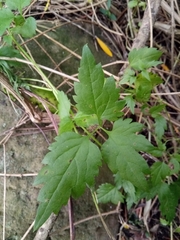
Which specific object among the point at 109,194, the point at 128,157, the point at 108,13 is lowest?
the point at 109,194

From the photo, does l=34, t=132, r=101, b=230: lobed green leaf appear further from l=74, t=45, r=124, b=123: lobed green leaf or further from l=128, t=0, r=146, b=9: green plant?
l=128, t=0, r=146, b=9: green plant

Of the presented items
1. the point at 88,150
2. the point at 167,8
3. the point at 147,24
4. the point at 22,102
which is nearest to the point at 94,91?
the point at 88,150

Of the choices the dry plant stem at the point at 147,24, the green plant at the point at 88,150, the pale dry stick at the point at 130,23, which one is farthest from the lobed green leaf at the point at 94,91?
the pale dry stick at the point at 130,23

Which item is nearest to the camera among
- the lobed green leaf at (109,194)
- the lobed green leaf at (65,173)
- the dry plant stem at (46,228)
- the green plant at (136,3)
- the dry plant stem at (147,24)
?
the lobed green leaf at (65,173)

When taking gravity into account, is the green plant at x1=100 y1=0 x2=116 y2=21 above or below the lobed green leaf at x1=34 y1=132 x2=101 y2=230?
above

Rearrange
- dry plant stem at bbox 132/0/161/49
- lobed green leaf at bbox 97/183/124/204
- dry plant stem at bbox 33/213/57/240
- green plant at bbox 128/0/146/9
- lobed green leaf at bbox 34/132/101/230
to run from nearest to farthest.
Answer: lobed green leaf at bbox 34/132/101/230
dry plant stem at bbox 33/213/57/240
lobed green leaf at bbox 97/183/124/204
dry plant stem at bbox 132/0/161/49
green plant at bbox 128/0/146/9

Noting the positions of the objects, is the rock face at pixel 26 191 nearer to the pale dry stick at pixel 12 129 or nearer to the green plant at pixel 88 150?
the pale dry stick at pixel 12 129

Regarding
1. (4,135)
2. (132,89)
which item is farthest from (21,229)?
(132,89)

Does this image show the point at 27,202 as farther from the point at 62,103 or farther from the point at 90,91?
the point at 90,91

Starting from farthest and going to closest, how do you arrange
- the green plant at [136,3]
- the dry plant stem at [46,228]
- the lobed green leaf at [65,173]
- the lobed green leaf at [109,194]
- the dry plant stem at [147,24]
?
the green plant at [136,3]
the dry plant stem at [147,24]
the lobed green leaf at [109,194]
the dry plant stem at [46,228]
the lobed green leaf at [65,173]

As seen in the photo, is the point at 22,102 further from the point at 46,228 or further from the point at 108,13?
the point at 108,13

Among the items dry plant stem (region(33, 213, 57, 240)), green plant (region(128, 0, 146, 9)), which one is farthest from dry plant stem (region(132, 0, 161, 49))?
dry plant stem (region(33, 213, 57, 240))

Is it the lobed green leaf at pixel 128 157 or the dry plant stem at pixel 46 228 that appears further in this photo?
the dry plant stem at pixel 46 228
